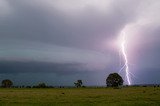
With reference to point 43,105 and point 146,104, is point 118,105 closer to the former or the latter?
point 146,104

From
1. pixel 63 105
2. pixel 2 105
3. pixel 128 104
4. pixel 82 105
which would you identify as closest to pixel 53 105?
pixel 63 105

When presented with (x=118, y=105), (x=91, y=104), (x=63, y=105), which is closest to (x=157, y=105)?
(x=118, y=105)

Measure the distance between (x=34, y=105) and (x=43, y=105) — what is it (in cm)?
156

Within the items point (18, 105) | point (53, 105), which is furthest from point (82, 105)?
point (18, 105)

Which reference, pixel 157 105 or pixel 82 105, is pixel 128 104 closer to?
pixel 157 105

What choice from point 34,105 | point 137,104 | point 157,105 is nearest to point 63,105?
point 34,105

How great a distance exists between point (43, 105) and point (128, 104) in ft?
46.8

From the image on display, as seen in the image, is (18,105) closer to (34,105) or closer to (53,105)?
(34,105)

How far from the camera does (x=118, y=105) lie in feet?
153

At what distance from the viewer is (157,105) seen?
150ft

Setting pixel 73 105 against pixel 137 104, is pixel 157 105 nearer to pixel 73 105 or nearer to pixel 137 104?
pixel 137 104

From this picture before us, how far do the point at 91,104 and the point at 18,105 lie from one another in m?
12.3

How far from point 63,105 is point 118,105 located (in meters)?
9.08

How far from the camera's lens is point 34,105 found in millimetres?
47062
